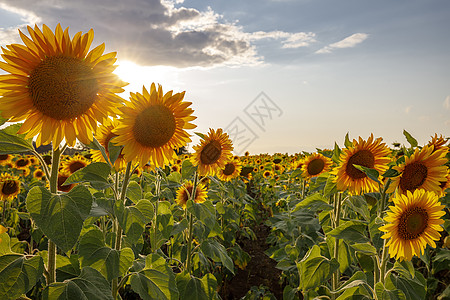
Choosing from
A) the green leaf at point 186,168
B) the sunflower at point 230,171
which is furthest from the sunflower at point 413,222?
the sunflower at point 230,171

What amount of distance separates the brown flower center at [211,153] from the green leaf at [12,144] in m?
2.23

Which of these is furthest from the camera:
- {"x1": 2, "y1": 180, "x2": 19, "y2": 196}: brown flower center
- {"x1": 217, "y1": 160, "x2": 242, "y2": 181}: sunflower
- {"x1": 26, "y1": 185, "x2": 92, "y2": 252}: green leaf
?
{"x1": 217, "y1": 160, "x2": 242, "y2": 181}: sunflower

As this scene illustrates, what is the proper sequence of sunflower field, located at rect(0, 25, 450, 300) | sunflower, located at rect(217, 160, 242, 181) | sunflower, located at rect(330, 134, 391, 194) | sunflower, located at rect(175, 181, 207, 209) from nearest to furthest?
1. sunflower field, located at rect(0, 25, 450, 300)
2. sunflower, located at rect(330, 134, 391, 194)
3. sunflower, located at rect(175, 181, 207, 209)
4. sunflower, located at rect(217, 160, 242, 181)

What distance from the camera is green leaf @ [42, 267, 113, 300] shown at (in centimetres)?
148

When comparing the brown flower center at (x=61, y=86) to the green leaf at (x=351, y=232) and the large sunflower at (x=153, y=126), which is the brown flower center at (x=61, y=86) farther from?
the green leaf at (x=351, y=232)

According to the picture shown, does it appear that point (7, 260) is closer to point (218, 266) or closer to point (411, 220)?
point (411, 220)

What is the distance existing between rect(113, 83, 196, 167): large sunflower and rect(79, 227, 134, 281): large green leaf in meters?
0.55

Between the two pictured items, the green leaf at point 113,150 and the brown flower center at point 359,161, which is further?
the brown flower center at point 359,161

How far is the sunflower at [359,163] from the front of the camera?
9.09 feet

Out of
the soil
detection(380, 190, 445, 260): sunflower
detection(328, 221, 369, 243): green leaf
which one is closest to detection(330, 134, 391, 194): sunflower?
detection(328, 221, 369, 243): green leaf

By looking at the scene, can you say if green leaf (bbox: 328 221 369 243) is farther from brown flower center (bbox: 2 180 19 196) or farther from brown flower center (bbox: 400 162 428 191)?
brown flower center (bbox: 2 180 19 196)

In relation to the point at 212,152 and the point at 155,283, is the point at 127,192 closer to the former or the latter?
the point at 155,283

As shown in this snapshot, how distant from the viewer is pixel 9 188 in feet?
20.3

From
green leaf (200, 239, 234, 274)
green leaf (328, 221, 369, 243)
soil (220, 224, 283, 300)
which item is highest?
green leaf (328, 221, 369, 243)
